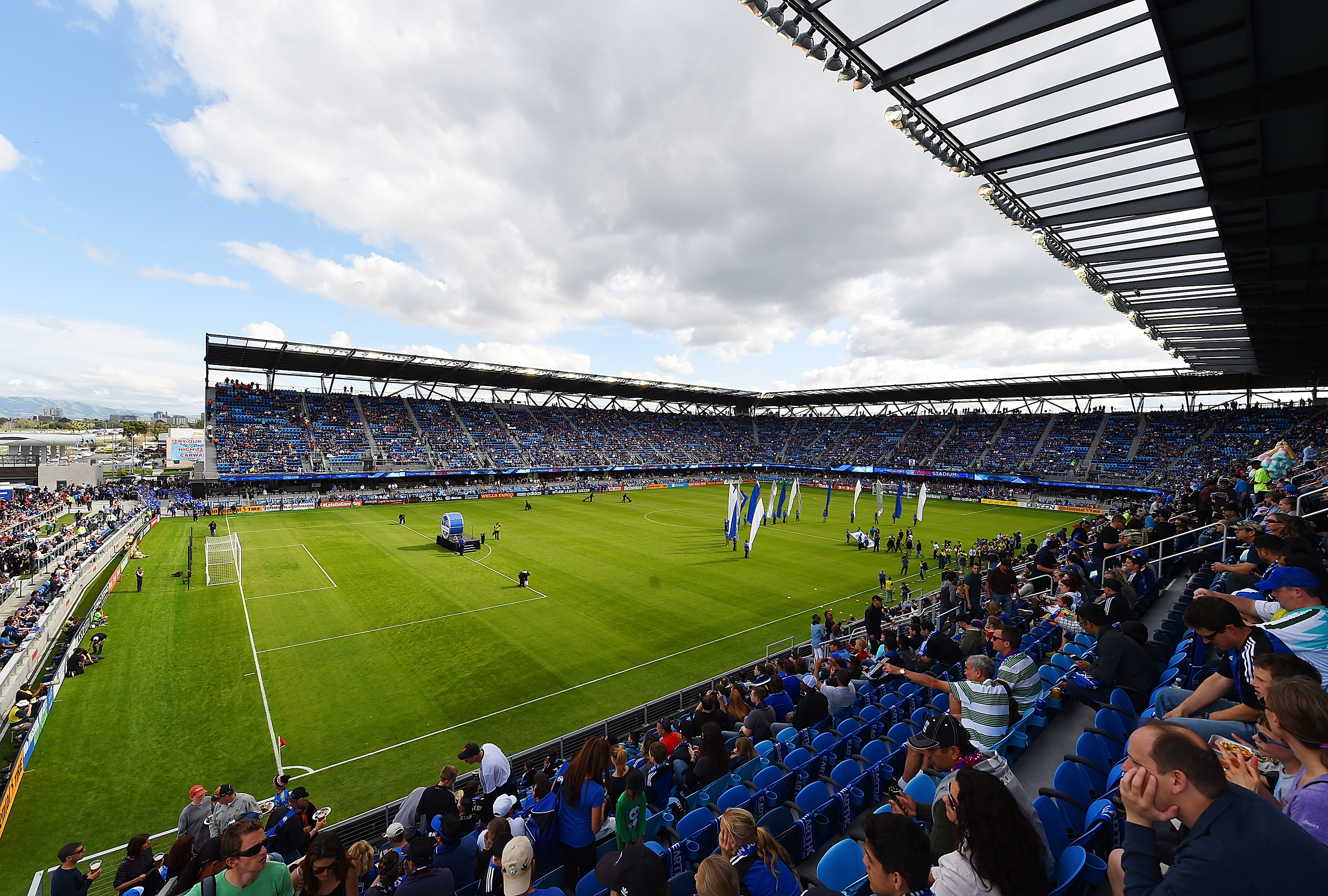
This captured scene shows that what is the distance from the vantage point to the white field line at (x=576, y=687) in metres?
12.7

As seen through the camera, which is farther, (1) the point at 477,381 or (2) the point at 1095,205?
(1) the point at 477,381

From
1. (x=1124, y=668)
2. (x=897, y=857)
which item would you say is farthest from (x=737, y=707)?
(x=897, y=857)

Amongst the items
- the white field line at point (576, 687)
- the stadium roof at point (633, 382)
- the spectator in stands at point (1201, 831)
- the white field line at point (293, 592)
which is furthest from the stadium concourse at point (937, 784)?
the stadium roof at point (633, 382)

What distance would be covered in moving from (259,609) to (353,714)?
35.9 ft

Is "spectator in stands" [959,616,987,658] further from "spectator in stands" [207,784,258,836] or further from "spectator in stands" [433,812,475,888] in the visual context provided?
"spectator in stands" [207,784,258,836]

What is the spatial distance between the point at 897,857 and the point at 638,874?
1.77 meters

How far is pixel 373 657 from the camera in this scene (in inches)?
709

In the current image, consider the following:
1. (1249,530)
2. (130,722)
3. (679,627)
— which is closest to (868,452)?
(679,627)

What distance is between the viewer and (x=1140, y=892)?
2.59m

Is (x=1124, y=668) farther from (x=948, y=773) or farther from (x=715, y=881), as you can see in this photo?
(x=715, y=881)

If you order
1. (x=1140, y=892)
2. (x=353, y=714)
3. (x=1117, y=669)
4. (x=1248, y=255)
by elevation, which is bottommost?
(x=353, y=714)

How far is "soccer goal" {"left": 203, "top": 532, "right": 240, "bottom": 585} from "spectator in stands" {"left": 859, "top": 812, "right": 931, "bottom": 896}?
1214 inches

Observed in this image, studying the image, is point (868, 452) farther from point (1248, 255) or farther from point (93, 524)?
point (93, 524)

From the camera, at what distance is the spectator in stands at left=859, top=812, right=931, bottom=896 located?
2.94 m
